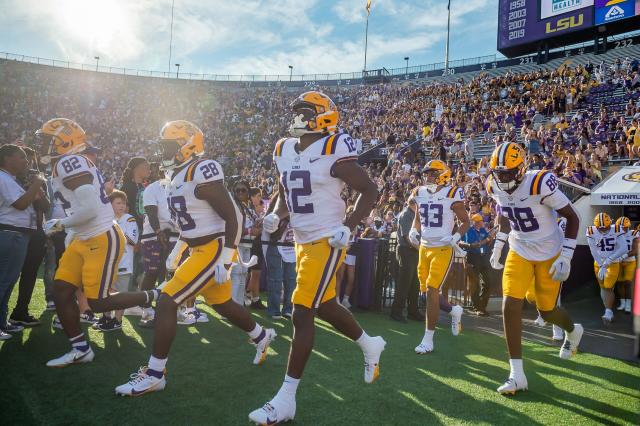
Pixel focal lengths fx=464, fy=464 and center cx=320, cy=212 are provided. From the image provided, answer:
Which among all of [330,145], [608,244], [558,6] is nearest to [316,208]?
[330,145]

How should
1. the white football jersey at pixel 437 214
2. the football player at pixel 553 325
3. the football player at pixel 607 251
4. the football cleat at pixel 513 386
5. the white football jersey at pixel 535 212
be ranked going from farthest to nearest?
the football player at pixel 607 251
the white football jersey at pixel 437 214
the football player at pixel 553 325
the white football jersey at pixel 535 212
the football cleat at pixel 513 386

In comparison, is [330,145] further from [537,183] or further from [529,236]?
[529,236]

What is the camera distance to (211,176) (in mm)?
3910

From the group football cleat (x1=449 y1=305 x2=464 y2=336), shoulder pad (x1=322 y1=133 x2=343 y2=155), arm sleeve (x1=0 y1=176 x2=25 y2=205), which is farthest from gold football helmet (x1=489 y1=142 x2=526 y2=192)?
arm sleeve (x1=0 y1=176 x2=25 y2=205)

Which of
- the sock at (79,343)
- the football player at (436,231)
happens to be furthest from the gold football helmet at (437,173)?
the sock at (79,343)

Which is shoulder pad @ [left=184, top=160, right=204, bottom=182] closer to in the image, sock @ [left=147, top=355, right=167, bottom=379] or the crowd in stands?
sock @ [left=147, top=355, right=167, bottom=379]

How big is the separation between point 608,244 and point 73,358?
9.22 meters

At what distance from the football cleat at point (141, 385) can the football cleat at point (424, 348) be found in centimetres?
293

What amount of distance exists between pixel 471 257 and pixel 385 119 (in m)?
21.0

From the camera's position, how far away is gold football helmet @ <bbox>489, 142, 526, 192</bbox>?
4.38 meters

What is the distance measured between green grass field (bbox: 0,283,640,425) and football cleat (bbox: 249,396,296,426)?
127 millimetres

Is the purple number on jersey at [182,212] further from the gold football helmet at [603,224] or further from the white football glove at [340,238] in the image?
the gold football helmet at [603,224]

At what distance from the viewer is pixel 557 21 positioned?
27.6 metres

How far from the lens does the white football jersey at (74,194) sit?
13.7 ft
